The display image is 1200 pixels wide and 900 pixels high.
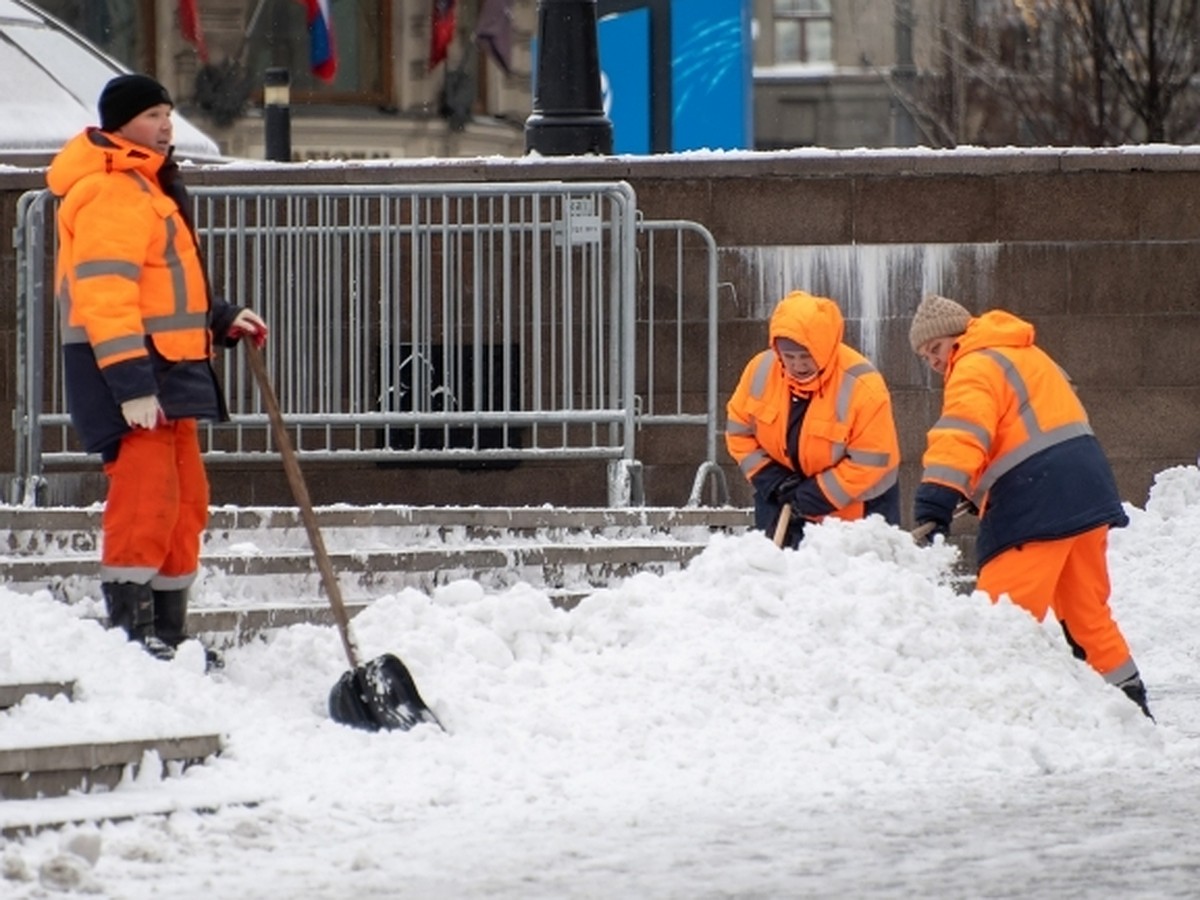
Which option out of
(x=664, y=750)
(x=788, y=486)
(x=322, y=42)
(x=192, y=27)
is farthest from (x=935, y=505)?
(x=192, y=27)

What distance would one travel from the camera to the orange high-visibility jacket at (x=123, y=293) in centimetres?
845

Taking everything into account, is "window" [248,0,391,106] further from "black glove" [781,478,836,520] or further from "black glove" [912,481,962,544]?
"black glove" [912,481,962,544]

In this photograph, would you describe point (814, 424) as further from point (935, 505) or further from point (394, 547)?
point (394, 547)

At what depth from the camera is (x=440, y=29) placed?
3769 cm

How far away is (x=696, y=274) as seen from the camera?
1303 centimetres

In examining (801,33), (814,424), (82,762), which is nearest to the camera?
(82,762)

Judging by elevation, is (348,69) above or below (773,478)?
above

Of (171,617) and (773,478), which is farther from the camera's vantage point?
(773,478)

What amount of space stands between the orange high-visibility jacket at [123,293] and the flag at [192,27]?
2839 cm

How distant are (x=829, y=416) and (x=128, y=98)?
9.01ft

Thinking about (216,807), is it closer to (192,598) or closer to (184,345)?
(184,345)

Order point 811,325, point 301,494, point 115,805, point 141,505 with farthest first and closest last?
point 811,325, point 301,494, point 141,505, point 115,805

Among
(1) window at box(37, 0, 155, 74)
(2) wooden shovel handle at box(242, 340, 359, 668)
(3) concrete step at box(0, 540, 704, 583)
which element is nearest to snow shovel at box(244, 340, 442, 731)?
(2) wooden shovel handle at box(242, 340, 359, 668)

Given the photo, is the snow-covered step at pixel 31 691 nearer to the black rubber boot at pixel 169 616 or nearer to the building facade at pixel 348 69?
the black rubber boot at pixel 169 616
